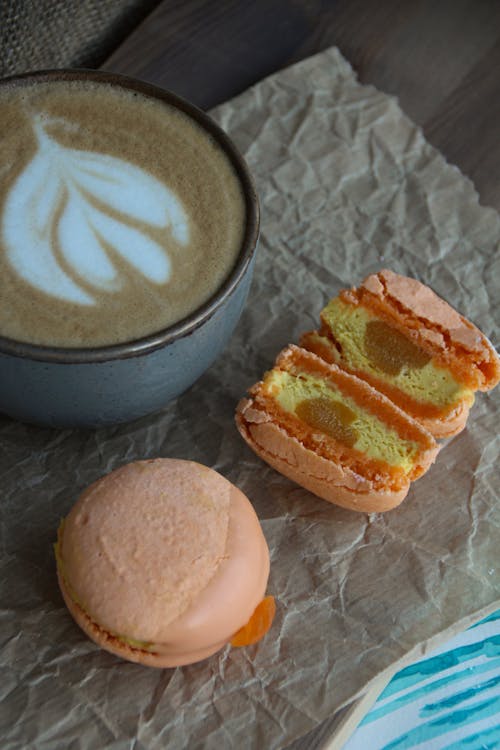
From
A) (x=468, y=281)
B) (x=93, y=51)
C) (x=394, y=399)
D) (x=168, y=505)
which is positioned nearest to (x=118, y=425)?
(x=168, y=505)

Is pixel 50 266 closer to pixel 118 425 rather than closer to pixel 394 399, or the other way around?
pixel 118 425

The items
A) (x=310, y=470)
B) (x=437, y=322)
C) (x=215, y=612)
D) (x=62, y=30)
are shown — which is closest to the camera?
(x=215, y=612)

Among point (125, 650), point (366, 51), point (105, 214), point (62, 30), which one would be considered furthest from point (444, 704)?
point (62, 30)

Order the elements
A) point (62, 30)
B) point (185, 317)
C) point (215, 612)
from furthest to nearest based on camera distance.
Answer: point (62, 30) → point (185, 317) → point (215, 612)

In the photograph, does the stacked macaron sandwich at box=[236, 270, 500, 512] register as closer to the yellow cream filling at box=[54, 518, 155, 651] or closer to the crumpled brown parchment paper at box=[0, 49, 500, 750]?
the crumpled brown parchment paper at box=[0, 49, 500, 750]

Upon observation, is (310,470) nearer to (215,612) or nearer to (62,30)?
(215,612)

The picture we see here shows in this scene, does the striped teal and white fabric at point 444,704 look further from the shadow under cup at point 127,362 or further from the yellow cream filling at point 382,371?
the shadow under cup at point 127,362

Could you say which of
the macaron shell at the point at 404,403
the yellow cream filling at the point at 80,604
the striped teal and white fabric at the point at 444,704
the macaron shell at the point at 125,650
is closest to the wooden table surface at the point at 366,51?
the macaron shell at the point at 404,403
